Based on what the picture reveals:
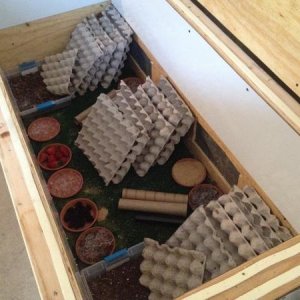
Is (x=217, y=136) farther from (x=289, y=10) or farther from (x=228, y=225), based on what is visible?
(x=289, y=10)

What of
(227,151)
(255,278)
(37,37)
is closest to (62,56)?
(37,37)

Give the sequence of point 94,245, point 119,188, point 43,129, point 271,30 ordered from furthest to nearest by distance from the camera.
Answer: point 43,129 < point 119,188 < point 94,245 < point 271,30

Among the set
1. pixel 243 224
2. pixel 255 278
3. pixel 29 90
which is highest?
pixel 255 278

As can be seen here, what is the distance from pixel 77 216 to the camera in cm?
188

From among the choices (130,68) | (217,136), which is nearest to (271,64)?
(217,136)

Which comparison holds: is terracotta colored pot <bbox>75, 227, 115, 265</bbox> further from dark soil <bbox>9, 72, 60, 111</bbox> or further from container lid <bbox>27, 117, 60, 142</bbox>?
dark soil <bbox>9, 72, 60, 111</bbox>

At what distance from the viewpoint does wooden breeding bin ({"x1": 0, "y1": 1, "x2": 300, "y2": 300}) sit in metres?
0.79

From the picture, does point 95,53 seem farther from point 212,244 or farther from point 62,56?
point 212,244

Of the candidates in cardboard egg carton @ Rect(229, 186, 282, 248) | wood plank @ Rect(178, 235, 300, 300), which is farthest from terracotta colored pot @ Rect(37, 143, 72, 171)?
wood plank @ Rect(178, 235, 300, 300)

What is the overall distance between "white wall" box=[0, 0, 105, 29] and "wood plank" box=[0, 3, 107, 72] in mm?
29

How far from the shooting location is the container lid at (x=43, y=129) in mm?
2270

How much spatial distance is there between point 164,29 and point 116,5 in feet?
2.32

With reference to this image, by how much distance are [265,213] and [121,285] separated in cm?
69

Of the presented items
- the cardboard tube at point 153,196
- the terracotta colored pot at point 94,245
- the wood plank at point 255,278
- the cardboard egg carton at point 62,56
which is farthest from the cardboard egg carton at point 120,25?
the wood plank at point 255,278
